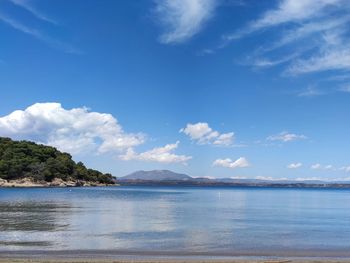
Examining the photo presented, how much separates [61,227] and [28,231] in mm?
5010

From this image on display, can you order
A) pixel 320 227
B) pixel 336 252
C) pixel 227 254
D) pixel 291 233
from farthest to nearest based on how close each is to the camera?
pixel 320 227, pixel 291 233, pixel 336 252, pixel 227 254

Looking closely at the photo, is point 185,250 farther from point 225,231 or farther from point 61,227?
point 61,227

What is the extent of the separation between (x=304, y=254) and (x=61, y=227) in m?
26.4

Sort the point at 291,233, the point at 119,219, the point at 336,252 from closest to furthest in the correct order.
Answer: the point at 336,252 < the point at 291,233 < the point at 119,219

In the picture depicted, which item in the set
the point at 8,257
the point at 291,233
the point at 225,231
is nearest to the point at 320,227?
the point at 291,233

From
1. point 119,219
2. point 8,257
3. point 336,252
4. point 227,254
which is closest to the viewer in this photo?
point 8,257

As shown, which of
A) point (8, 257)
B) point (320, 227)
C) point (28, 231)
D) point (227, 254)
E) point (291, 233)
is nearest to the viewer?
point (8, 257)

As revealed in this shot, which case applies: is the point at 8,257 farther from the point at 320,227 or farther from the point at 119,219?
the point at 320,227

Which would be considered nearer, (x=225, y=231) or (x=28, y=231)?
(x=28, y=231)

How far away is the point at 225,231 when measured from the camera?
161 feet

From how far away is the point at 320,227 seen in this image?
2218 inches

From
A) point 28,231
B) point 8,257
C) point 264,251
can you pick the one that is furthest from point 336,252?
point 28,231

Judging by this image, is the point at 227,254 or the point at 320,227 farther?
the point at 320,227

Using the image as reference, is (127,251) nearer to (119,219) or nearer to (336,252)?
(336,252)
